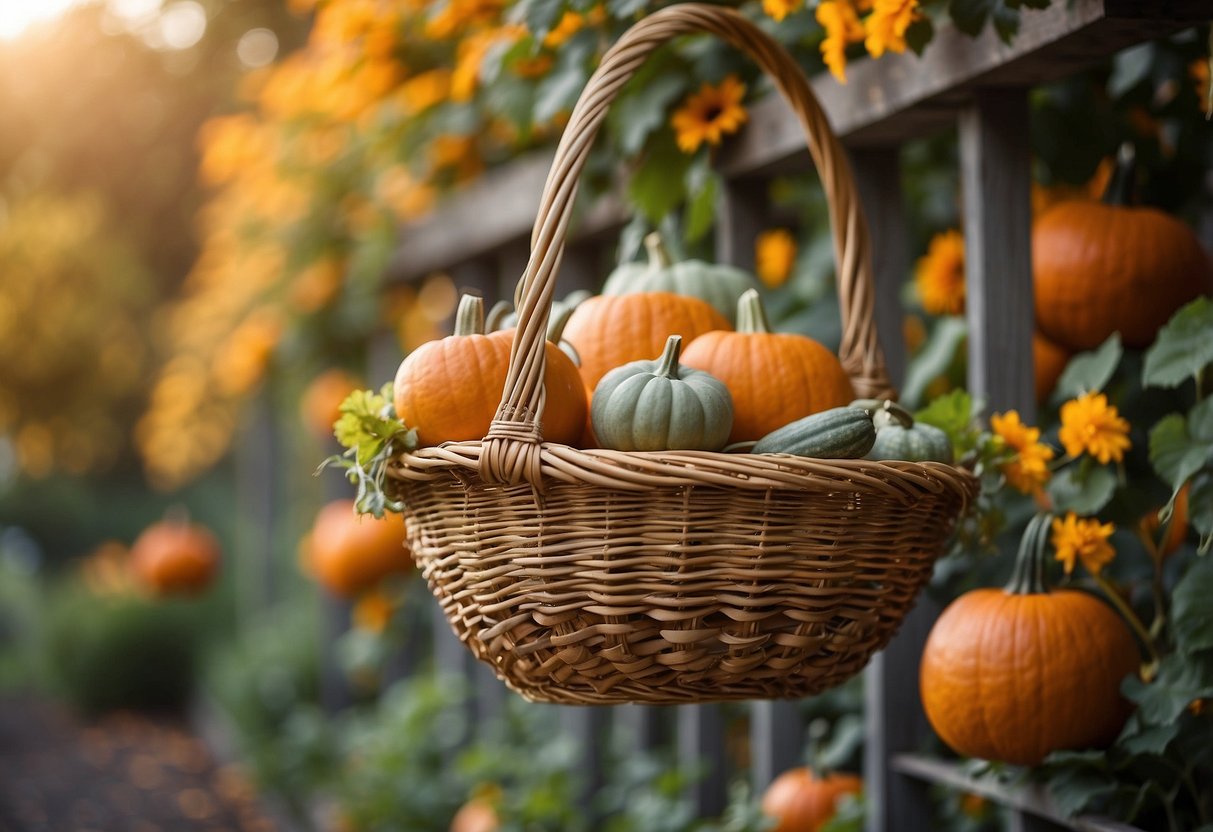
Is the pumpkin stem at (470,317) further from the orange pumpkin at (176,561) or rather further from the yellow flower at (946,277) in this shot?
the orange pumpkin at (176,561)

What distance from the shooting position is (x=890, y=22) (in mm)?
1172

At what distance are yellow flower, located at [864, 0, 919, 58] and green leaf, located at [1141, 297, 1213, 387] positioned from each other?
395mm

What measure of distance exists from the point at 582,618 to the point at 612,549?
3.1 inches

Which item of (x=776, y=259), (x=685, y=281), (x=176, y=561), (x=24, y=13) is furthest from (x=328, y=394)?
(x=685, y=281)

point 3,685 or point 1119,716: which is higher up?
point 1119,716

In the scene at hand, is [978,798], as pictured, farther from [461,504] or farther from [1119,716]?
[461,504]

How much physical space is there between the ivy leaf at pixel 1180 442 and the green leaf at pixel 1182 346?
0.13 feet

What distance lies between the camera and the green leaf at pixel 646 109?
1633 millimetres

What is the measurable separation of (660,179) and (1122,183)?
0.62 m

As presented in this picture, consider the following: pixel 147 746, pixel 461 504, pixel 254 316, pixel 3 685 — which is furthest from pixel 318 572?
pixel 3 685

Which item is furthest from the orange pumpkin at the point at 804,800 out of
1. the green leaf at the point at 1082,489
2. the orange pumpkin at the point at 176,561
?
the orange pumpkin at the point at 176,561

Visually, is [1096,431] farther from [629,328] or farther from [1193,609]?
[629,328]

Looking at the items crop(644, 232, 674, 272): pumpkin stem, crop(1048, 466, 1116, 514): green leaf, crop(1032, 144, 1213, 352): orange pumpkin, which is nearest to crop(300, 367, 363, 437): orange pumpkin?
crop(644, 232, 674, 272): pumpkin stem

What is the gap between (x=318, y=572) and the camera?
344 centimetres
